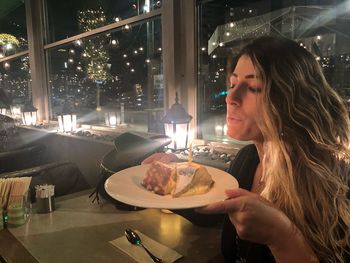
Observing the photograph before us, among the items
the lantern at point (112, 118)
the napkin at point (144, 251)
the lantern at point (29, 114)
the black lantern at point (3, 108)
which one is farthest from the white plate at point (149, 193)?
the black lantern at point (3, 108)

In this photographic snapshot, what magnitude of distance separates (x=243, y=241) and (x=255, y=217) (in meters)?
0.33

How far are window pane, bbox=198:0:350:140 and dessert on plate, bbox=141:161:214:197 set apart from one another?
2.94 feet

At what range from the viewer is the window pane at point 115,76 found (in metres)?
2.67

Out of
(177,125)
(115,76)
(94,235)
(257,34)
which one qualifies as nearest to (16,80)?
(115,76)

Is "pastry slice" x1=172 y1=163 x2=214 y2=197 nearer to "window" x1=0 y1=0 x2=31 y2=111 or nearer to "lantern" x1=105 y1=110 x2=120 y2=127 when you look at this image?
"lantern" x1=105 y1=110 x2=120 y2=127

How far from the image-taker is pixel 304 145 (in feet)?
2.77

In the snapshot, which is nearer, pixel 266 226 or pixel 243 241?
pixel 266 226

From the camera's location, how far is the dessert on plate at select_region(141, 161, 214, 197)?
0.99 metres

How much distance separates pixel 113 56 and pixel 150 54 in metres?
0.72

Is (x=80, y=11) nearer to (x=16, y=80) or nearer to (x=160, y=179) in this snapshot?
(x=16, y=80)

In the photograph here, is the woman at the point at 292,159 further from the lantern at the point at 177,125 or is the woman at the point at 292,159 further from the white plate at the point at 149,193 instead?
the lantern at the point at 177,125

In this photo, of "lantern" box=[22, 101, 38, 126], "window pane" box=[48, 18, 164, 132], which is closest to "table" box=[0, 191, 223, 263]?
"window pane" box=[48, 18, 164, 132]

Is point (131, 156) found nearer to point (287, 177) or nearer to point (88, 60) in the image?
point (287, 177)

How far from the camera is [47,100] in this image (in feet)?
14.7
